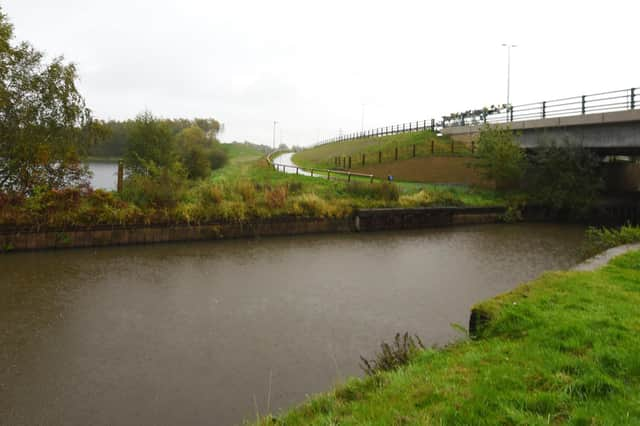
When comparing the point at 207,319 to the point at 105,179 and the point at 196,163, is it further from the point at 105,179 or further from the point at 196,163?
the point at 105,179

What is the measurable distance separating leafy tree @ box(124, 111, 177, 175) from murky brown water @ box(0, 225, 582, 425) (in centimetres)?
1547

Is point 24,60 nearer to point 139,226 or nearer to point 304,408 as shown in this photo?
point 139,226

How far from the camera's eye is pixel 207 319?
6.95 m

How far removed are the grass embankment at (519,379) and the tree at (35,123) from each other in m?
13.2

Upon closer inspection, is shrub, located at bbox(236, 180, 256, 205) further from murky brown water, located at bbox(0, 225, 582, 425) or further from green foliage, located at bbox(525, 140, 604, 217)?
green foliage, located at bbox(525, 140, 604, 217)

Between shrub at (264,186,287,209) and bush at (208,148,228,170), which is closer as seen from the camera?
shrub at (264,186,287,209)

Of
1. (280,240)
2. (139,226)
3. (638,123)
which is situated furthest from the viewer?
(638,123)

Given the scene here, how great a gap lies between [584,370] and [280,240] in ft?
38.6

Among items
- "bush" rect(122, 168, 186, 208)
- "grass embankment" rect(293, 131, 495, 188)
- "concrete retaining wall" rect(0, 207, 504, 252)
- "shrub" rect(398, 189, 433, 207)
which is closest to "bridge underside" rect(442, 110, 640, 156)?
"grass embankment" rect(293, 131, 495, 188)

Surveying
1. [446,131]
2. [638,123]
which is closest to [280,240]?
[638,123]

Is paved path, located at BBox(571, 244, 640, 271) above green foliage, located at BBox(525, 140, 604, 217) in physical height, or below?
below

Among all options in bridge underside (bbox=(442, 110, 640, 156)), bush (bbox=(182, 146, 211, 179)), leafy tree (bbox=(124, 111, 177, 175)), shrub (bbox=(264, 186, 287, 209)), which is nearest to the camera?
shrub (bbox=(264, 186, 287, 209))

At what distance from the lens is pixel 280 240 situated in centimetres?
1476

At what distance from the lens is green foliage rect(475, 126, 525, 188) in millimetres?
22812
